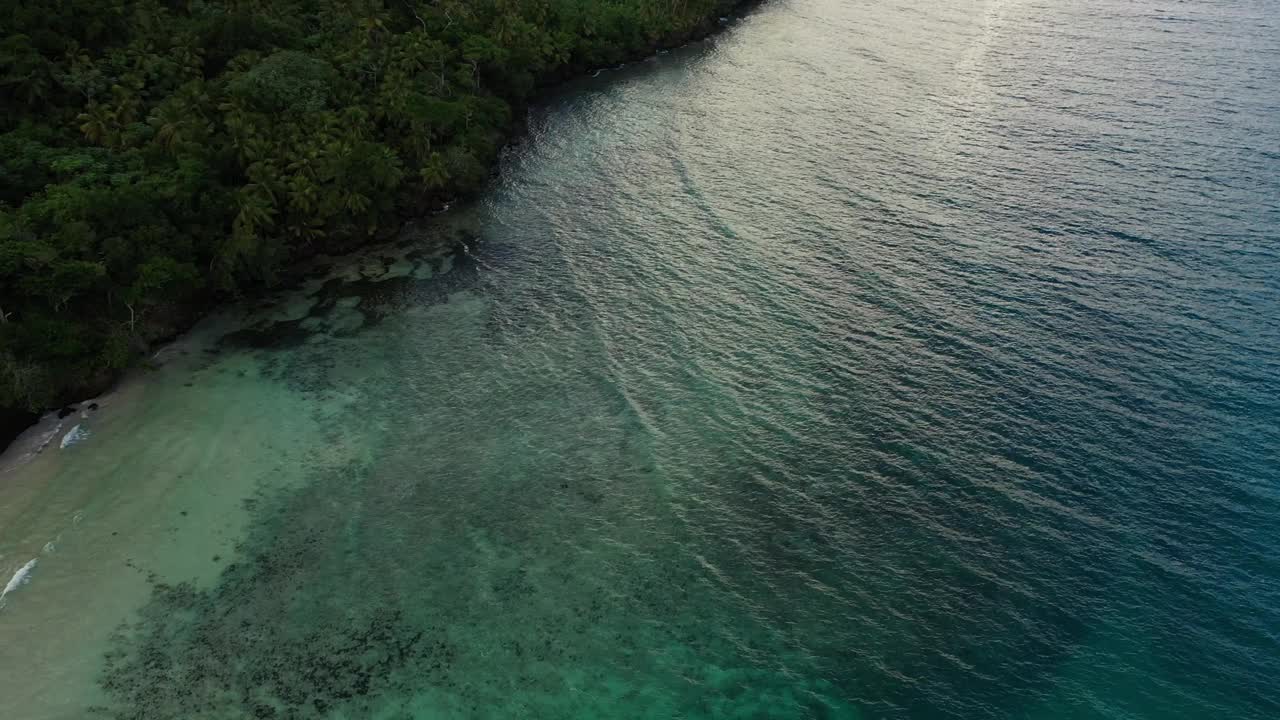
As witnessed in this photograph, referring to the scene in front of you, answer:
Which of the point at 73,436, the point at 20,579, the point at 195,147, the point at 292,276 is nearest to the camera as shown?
the point at 20,579

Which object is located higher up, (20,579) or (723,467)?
(20,579)

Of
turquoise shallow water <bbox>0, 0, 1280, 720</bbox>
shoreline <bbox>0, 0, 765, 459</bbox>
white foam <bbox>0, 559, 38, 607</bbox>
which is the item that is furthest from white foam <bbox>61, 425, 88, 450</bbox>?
white foam <bbox>0, 559, 38, 607</bbox>

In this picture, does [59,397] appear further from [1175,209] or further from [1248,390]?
[1175,209]

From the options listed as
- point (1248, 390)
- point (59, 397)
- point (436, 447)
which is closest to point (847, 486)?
point (436, 447)

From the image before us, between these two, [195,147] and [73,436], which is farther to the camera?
[195,147]

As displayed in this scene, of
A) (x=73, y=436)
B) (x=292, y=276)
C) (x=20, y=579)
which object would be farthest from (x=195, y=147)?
(x=20, y=579)

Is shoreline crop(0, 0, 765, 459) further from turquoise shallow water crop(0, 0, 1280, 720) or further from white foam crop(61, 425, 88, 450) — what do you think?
white foam crop(61, 425, 88, 450)

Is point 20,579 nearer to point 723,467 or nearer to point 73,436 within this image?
point 73,436
